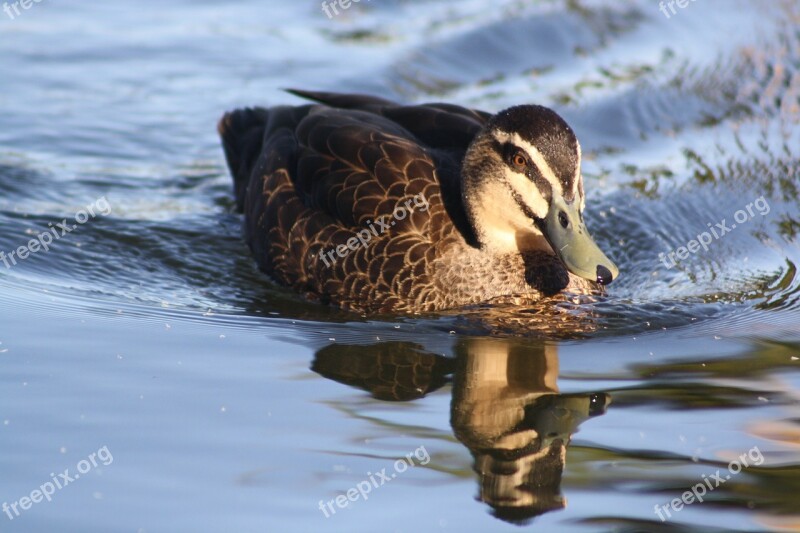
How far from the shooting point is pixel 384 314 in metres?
7.99

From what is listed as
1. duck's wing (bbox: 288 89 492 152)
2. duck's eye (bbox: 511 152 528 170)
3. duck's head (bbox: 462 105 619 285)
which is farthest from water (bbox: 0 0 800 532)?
duck's wing (bbox: 288 89 492 152)

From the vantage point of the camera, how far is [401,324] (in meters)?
7.80

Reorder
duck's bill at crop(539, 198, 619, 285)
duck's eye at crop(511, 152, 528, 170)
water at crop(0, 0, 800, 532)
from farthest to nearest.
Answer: duck's eye at crop(511, 152, 528, 170)
duck's bill at crop(539, 198, 619, 285)
water at crop(0, 0, 800, 532)

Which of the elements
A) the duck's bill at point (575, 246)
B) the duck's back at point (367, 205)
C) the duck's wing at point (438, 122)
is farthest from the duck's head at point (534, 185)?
the duck's wing at point (438, 122)

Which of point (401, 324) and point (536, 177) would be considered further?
point (401, 324)

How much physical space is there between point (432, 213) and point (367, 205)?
437mm

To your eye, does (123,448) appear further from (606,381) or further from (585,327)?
(585,327)

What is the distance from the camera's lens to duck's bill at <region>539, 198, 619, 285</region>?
7.32m

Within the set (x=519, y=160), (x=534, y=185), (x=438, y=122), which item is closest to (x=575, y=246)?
(x=534, y=185)

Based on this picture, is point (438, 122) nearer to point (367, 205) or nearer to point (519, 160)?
point (367, 205)

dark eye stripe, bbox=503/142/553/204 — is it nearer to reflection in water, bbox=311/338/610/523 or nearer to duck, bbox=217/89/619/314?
duck, bbox=217/89/619/314

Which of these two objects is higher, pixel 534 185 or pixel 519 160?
pixel 519 160

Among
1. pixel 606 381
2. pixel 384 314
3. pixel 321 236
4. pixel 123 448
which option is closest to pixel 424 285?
pixel 384 314

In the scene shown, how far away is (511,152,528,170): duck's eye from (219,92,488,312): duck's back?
27.2 inches
